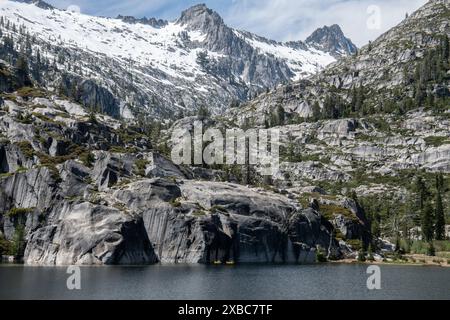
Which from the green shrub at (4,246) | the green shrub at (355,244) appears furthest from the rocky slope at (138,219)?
the green shrub at (355,244)

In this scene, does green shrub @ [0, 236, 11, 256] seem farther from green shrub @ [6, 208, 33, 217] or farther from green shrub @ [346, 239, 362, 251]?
green shrub @ [346, 239, 362, 251]

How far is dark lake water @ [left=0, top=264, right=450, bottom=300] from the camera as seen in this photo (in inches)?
3735

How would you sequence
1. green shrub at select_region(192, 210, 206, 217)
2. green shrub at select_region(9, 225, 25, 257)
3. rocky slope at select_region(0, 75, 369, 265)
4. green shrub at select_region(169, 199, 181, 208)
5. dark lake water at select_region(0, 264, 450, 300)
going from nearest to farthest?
1. dark lake water at select_region(0, 264, 450, 300)
2. rocky slope at select_region(0, 75, 369, 265)
3. green shrub at select_region(9, 225, 25, 257)
4. green shrub at select_region(192, 210, 206, 217)
5. green shrub at select_region(169, 199, 181, 208)

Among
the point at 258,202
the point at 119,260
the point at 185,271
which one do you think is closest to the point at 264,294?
the point at 185,271

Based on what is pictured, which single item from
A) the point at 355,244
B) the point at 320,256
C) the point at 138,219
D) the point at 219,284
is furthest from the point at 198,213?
the point at 219,284

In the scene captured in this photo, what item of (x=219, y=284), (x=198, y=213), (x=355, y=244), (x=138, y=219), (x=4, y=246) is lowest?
(x=219, y=284)

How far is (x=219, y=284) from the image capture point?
11056cm

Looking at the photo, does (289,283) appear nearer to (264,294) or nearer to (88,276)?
(264,294)

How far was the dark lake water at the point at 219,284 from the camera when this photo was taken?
311ft

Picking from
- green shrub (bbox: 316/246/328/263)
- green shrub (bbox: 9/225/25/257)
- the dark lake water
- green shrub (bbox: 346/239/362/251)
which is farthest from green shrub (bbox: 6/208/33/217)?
green shrub (bbox: 346/239/362/251)

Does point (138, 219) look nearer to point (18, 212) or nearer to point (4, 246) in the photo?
point (18, 212)

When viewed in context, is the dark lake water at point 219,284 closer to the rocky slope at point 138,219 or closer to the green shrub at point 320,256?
the rocky slope at point 138,219
